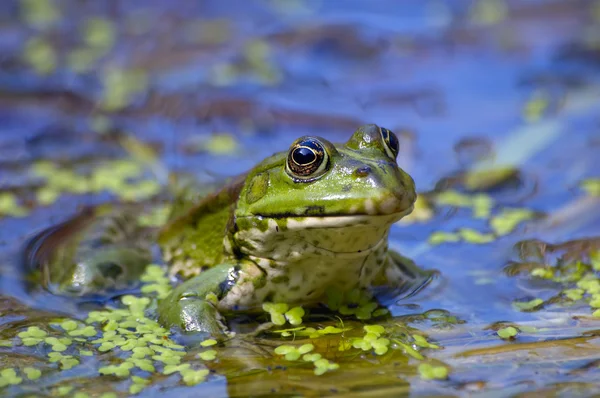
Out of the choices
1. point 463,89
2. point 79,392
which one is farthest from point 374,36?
point 79,392

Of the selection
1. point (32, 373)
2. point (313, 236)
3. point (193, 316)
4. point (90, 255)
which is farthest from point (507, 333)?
point (90, 255)

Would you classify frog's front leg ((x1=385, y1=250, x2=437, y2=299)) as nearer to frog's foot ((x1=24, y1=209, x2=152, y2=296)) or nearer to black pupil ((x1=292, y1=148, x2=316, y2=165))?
black pupil ((x1=292, y1=148, x2=316, y2=165))

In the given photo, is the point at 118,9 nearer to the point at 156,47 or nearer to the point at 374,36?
the point at 156,47

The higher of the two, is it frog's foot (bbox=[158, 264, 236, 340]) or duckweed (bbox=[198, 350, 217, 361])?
frog's foot (bbox=[158, 264, 236, 340])

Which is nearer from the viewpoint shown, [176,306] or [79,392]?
[79,392]

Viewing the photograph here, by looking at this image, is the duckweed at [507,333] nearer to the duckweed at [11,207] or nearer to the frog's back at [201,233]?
the frog's back at [201,233]

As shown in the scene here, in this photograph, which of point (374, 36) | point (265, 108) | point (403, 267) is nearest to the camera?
point (403, 267)

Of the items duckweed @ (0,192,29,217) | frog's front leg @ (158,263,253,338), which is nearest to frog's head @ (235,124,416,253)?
frog's front leg @ (158,263,253,338)
